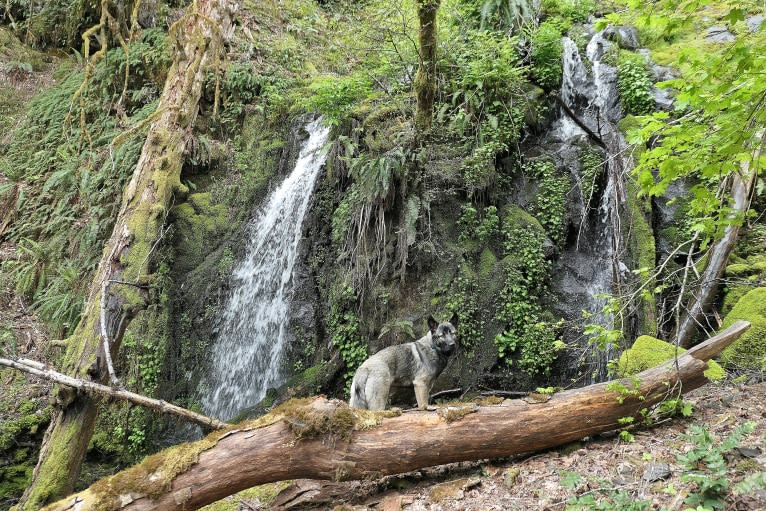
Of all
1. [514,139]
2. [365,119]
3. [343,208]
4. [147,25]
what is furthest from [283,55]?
[514,139]

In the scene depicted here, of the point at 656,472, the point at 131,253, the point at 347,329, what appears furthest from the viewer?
the point at 347,329

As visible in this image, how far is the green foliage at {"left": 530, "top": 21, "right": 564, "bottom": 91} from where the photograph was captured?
9688 mm

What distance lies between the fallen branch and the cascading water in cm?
296

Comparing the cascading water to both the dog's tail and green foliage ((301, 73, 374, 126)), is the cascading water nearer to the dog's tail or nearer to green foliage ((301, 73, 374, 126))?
green foliage ((301, 73, 374, 126))

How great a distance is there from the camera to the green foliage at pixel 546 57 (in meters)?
9.69

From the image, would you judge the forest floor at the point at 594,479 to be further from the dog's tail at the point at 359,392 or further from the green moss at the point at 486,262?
the green moss at the point at 486,262

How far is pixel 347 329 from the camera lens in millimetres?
8516

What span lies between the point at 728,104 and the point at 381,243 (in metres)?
5.62

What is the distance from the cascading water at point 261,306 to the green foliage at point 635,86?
241 inches

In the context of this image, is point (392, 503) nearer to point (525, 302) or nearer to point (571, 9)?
point (525, 302)

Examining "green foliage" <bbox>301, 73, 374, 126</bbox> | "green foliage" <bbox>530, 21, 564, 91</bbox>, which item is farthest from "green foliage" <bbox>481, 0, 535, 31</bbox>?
"green foliage" <bbox>301, 73, 374, 126</bbox>

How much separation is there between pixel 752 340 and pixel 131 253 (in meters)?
9.04

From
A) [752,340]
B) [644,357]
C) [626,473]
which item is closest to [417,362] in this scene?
[644,357]

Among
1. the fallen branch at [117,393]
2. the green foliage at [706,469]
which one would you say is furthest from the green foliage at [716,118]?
the fallen branch at [117,393]
